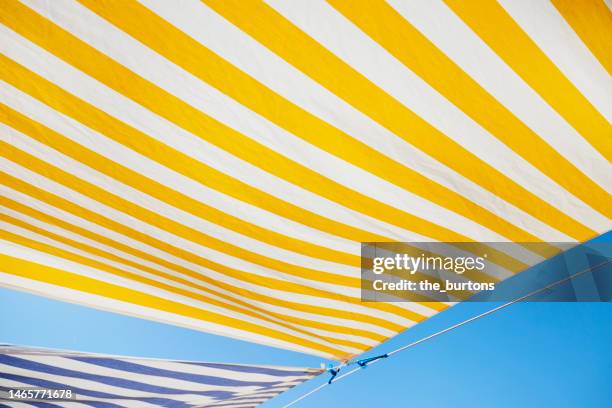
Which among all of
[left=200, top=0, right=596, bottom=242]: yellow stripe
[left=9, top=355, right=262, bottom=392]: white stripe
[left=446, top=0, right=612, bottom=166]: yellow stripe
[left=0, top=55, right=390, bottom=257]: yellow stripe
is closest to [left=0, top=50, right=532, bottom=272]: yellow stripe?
[left=0, top=55, right=390, bottom=257]: yellow stripe

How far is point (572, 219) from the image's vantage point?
1.53 meters

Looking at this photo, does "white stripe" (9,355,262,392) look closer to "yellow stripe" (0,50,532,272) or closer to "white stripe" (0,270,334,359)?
"white stripe" (0,270,334,359)

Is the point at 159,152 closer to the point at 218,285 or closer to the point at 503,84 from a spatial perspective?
the point at 218,285

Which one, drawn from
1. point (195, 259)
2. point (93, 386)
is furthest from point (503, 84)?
point (93, 386)

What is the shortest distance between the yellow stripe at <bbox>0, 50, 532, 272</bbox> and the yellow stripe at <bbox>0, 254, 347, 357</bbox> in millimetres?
740

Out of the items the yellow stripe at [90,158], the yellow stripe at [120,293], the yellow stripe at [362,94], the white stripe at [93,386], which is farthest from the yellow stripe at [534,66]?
the white stripe at [93,386]

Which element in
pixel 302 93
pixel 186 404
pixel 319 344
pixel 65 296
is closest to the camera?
pixel 302 93

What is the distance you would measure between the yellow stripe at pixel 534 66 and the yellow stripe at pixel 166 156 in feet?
1.69

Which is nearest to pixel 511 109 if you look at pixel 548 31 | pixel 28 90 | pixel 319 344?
pixel 548 31

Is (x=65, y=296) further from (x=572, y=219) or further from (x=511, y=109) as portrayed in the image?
(x=572, y=219)

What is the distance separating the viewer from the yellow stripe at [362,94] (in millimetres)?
1061

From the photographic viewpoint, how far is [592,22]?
1.06 metres

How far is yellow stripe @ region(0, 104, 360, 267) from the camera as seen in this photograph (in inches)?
50.4

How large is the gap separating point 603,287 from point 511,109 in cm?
356
